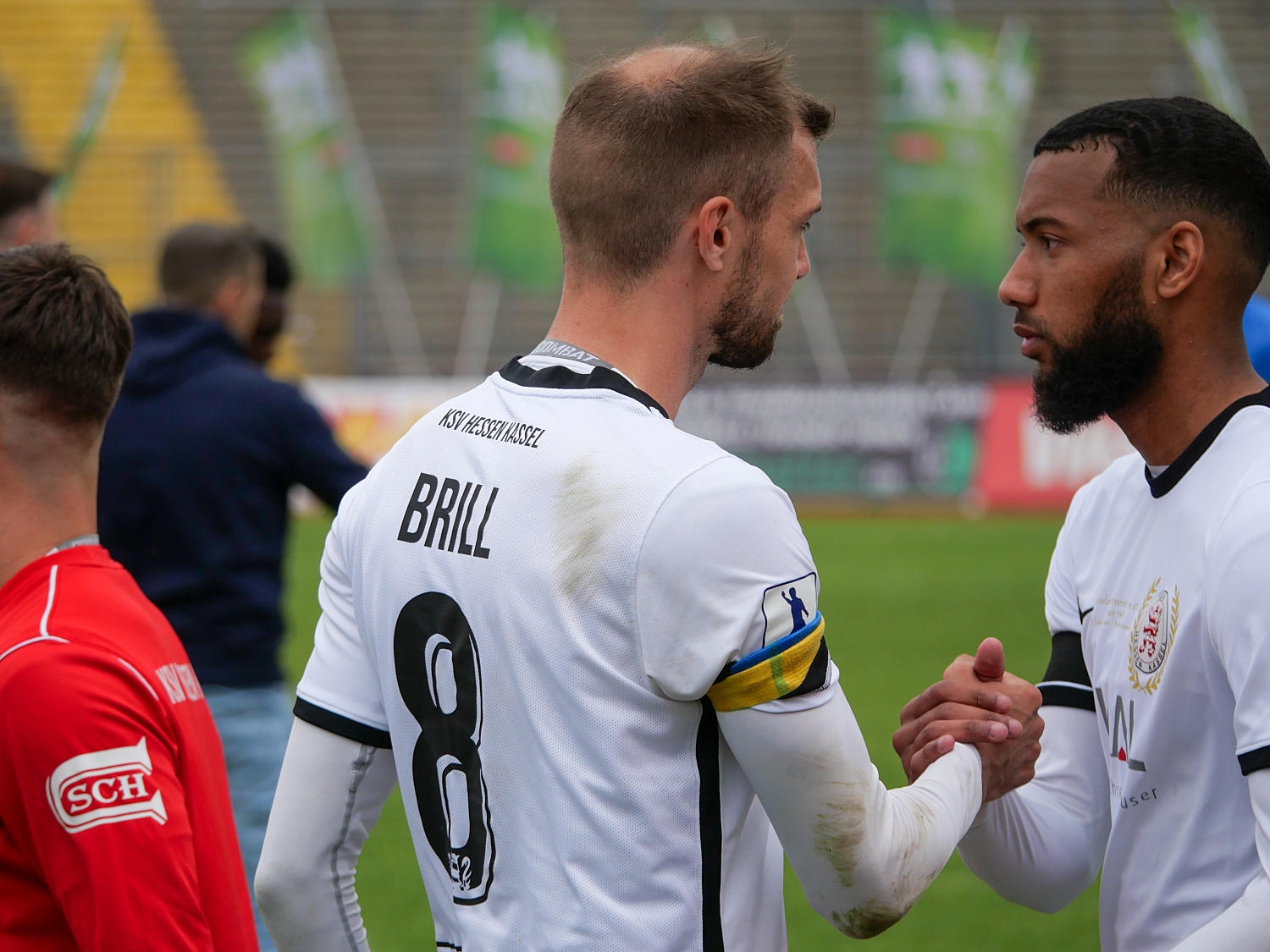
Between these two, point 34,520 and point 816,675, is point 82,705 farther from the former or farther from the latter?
point 816,675

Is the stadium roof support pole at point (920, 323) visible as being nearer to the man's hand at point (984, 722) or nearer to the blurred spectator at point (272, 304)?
the blurred spectator at point (272, 304)

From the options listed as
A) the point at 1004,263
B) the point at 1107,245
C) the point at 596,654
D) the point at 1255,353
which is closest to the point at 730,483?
the point at 596,654

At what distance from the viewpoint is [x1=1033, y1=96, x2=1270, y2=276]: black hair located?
225cm

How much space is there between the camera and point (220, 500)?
3895 mm

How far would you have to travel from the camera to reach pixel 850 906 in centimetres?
186

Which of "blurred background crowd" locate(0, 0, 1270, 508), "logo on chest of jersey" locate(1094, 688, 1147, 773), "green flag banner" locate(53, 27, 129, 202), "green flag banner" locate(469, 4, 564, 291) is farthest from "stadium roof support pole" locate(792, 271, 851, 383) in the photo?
"logo on chest of jersey" locate(1094, 688, 1147, 773)

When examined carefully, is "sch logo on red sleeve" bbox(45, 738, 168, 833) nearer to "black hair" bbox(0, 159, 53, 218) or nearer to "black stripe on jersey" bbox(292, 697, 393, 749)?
"black stripe on jersey" bbox(292, 697, 393, 749)

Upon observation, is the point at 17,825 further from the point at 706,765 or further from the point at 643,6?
the point at 643,6

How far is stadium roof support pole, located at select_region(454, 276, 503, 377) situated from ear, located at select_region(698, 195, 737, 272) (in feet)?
60.2

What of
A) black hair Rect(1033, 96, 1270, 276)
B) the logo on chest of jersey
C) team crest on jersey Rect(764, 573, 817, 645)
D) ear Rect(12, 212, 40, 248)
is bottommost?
the logo on chest of jersey

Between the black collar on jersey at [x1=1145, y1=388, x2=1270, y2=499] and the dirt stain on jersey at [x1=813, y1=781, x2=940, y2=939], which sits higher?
the black collar on jersey at [x1=1145, y1=388, x2=1270, y2=499]

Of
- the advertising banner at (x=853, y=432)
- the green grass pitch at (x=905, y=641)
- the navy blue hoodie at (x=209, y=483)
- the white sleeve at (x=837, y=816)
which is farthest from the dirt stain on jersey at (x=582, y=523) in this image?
the advertising banner at (x=853, y=432)

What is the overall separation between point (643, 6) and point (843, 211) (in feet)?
14.7

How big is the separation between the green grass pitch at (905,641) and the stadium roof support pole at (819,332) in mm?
3741
